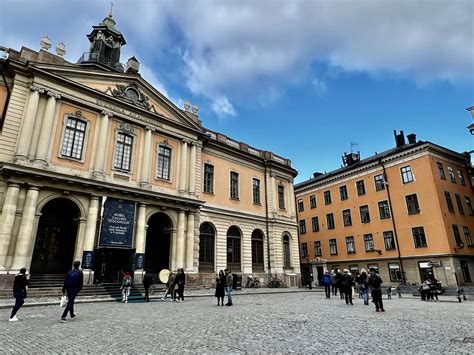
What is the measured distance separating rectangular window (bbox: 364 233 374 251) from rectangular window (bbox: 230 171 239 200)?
54.1 feet

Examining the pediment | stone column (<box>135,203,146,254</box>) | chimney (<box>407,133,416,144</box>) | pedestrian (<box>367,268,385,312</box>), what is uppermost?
chimney (<box>407,133,416,144</box>)

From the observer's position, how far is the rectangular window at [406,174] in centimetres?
3104

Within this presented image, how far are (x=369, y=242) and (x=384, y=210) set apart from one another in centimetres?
391

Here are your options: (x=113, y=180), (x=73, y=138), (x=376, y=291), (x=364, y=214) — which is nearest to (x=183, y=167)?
(x=113, y=180)

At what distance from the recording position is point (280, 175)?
3241 centimetres

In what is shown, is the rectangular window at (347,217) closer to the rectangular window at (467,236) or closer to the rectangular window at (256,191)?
the rectangular window at (467,236)

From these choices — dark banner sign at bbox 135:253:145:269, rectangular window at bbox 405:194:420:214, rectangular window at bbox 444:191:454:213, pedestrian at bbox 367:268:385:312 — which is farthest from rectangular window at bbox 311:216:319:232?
pedestrian at bbox 367:268:385:312

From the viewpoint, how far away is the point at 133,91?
2255cm

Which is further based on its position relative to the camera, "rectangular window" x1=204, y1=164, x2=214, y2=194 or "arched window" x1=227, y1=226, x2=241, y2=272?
"rectangular window" x1=204, y1=164, x2=214, y2=194

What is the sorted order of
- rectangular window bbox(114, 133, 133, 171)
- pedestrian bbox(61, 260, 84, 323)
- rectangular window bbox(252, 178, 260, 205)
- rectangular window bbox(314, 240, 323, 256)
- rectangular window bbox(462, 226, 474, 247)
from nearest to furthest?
pedestrian bbox(61, 260, 84, 323) < rectangular window bbox(114, 133, 133, 171) < rectangular window bbox(462, 226, 474, 247) < rectangular window bbox(252, 178, 260, 205) < rectangular window bbox(314, 240, 323, 256)

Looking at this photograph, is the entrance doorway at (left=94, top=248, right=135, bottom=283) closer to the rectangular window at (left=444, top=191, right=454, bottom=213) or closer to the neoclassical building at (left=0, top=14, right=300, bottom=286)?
the neoclassical building at (left=0, top=14, right=300, bottom=286)

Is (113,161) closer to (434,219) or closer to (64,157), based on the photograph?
(64,157)

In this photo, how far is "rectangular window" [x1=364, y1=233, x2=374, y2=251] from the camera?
33.1 metres

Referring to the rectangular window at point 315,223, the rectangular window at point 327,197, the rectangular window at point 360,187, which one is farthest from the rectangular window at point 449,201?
the rectangular window at point 315,223
